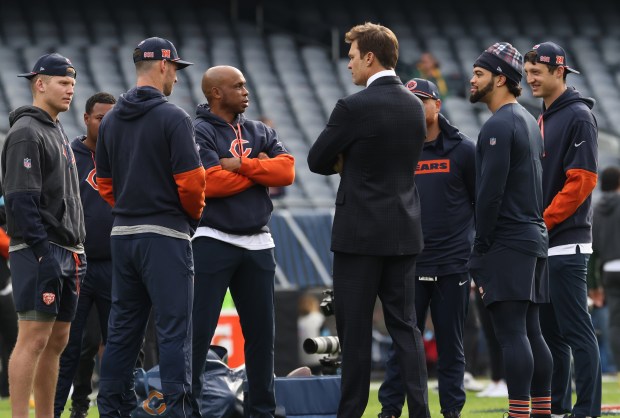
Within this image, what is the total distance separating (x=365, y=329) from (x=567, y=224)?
157 centimetres

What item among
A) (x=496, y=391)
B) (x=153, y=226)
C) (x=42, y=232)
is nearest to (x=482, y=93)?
(x=153, y=226)

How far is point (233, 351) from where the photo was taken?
30.5 feet

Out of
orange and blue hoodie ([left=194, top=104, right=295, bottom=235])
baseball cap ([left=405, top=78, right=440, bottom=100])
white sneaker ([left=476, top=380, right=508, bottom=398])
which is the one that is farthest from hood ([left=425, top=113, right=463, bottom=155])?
white sneaker ([left=476, top=380, right=508, bottom=398])

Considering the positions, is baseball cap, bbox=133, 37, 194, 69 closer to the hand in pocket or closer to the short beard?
the hand in pocket

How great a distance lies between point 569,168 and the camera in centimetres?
688

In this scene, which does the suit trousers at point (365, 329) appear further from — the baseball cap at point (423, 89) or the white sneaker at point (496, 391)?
the white sneaker at point (496, 391)

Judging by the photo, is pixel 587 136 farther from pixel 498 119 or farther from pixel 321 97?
pixel 321 97

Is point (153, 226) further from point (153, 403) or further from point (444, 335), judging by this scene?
point (444, 335)

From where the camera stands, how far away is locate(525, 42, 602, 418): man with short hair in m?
6.82

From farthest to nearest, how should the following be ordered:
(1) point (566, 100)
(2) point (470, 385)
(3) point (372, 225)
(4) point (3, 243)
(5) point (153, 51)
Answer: (2) point (470, 385), (4) point (3, 243), (1) point (566, 100), (5) point (153, 51), (3) point (372, 225)

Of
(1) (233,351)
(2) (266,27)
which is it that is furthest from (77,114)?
(1) (233,351)

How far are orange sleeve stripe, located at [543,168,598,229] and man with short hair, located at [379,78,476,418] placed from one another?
2.23 ft

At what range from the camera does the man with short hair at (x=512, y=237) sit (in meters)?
6.23

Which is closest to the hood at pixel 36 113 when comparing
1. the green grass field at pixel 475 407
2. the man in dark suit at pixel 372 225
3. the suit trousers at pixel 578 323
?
the man in dark suit at pixel 372 225
